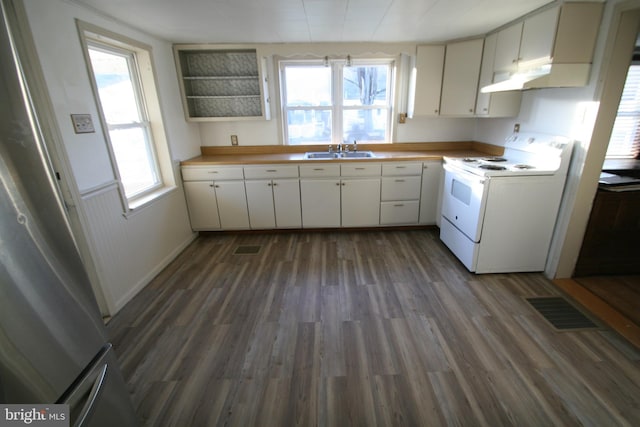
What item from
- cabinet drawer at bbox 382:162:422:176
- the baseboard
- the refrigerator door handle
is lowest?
the baseboard

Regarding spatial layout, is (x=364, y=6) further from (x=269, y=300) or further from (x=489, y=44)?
(x=269, y=300)

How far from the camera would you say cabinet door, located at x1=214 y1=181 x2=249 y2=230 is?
3.43 m

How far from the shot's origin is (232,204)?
3.49 meters

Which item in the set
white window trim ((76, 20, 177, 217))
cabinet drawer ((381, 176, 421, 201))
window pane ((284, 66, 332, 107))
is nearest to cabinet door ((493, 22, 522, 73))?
cabinet drawer ((381, 176, 421, 201))

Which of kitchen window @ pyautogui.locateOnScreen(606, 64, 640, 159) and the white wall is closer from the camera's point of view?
the white wall

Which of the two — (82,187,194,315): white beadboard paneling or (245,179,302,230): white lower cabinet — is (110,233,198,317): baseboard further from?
(245,179,302,230): white lower cabinet

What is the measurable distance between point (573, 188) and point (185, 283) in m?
3.43

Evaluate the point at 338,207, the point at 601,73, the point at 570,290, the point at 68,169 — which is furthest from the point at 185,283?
the point at 601,73

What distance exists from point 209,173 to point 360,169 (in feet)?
5.80

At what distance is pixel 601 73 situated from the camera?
2094mm

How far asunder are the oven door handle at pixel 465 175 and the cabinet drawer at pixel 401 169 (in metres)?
0.30

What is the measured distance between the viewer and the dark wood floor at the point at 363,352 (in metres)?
1.49

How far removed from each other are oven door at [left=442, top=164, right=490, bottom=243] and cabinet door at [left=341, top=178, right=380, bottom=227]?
773mm

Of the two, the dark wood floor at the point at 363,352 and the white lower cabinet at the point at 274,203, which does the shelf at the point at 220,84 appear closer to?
the white lower cabinet at the point at 274,203
